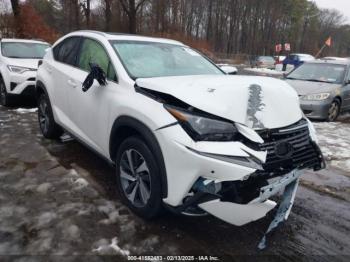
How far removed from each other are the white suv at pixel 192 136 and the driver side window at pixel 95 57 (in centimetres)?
2

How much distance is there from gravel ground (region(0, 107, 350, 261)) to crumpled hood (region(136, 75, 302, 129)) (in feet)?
3.43

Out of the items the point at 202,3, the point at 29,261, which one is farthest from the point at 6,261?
the point at 202,3

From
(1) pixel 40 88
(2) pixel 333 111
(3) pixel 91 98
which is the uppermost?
(3) pixel 91 98

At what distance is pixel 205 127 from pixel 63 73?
9.04ft

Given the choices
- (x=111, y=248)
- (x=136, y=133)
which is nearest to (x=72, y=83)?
(x=136, y=133)

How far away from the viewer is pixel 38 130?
6426 millimetres

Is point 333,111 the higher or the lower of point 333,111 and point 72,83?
the lower

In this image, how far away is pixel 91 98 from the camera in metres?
3.96

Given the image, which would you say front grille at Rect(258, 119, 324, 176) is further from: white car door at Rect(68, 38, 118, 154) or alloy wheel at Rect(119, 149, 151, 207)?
white car door at Rect(68, 38, 118, 154)

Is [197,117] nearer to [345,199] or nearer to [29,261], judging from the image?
[29,261]

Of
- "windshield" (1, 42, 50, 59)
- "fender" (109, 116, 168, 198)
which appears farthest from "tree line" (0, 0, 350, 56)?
"fender" (109, 116, 168, 198)

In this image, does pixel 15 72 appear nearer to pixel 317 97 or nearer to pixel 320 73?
pixel 317 97

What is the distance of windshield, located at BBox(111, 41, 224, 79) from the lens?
3.81 metres

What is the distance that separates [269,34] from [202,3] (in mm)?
16179
